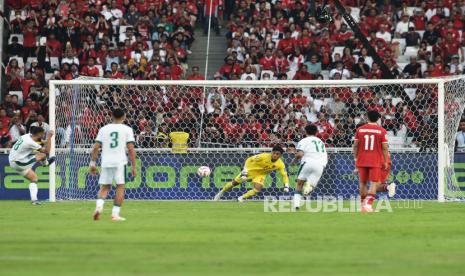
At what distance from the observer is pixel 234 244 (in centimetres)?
1410

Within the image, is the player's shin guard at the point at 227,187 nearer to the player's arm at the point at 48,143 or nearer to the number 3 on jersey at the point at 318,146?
the player's arm at the point at 48,143

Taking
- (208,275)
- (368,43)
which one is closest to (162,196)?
(368,43)

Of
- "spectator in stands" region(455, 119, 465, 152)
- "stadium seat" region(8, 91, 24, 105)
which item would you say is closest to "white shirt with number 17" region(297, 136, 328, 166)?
"spectator in stands" region(455, 119, 465, 152)

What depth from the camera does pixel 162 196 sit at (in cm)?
2898

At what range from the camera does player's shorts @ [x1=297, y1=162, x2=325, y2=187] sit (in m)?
23.4

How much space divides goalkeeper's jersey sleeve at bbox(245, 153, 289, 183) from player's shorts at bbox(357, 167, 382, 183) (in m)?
5.43


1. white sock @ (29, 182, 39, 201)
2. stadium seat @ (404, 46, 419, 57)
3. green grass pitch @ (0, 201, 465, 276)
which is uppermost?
stadium seat @ (404, 46, 419, 57)

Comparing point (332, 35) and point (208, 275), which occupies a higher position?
point (332, 35)

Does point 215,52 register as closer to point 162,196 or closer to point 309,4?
point 309,4

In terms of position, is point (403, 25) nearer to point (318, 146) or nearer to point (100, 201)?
point (318, 146)

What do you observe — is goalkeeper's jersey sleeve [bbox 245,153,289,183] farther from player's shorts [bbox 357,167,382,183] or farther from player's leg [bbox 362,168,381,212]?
player's leg [bbox 362,168,381,212]

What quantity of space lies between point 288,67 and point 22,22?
884 cm

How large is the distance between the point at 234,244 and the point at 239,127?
15298 mm

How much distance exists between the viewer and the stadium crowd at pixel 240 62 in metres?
29.4
